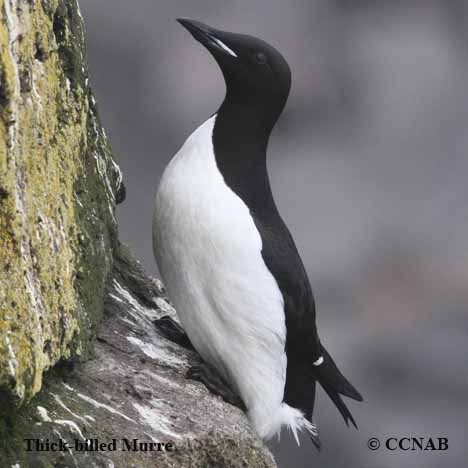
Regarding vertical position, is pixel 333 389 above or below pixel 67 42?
below

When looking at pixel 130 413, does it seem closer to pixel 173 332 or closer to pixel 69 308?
pixel 69 308

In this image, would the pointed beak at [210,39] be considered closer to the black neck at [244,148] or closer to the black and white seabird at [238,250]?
the black and white seabird at [238,250]

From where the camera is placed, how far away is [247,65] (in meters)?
4.97

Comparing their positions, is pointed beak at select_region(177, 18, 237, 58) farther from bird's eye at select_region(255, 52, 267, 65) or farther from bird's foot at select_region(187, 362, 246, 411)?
bird's foot at select_region(187, 362, 246, 411)

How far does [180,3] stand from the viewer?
1490cm

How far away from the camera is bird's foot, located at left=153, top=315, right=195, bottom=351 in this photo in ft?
16.8

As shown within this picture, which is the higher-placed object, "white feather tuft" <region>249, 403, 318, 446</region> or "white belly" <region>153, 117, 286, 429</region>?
"white belly" <region>153, 117, 286, 429</region>

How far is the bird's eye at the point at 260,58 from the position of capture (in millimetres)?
4965

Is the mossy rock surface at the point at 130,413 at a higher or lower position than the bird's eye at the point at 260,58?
lower

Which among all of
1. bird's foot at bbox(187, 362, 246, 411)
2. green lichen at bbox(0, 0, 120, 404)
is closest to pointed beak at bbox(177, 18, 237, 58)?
green lichen at bbox(0, 0, 120, 404)

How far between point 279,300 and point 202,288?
0.32m

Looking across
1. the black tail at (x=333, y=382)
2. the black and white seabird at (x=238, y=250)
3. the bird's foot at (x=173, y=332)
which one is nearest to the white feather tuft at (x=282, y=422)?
the black and white seabird at (x=238, y=250)

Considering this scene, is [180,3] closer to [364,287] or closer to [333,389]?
[364,287]

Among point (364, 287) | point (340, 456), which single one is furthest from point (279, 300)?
point (364, 287)
